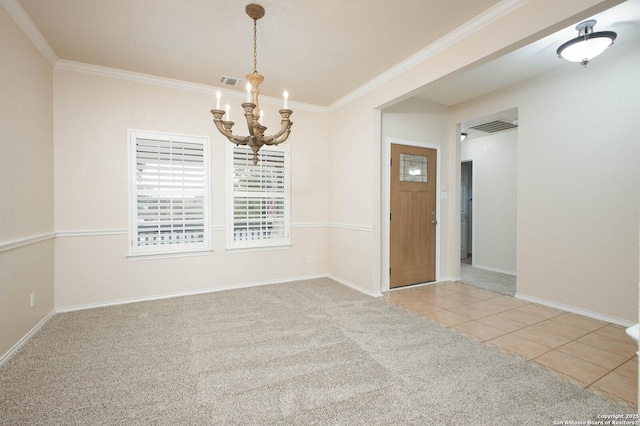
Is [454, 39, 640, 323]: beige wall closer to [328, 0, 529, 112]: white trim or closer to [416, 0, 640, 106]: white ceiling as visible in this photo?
[416, 0, 640, 106]: white ceiling

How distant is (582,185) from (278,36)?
3738mm

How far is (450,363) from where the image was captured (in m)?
2.27

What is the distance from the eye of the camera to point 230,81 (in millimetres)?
3879

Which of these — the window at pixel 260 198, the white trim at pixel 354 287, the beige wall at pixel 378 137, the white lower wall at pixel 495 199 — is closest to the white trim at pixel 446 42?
the beige wall at pixel 378 137

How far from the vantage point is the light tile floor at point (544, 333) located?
6.96ft

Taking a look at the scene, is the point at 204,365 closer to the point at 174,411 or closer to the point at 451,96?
the point at 174,411

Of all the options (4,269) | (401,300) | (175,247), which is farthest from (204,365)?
(401,300)

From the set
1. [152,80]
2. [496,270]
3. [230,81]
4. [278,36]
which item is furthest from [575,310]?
[152,80]

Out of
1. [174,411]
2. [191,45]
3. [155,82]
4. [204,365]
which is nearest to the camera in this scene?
[174,411]

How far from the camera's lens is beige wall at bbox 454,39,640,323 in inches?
119

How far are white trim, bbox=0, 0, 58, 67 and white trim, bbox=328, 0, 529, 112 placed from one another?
11.5 feet

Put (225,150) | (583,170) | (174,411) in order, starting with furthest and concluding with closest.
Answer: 1. (225,150)
2. (583,170)
3. (174,411)

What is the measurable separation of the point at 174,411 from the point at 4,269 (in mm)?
1911

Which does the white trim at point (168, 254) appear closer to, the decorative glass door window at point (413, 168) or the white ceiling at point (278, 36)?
the white ceiling at point (278, 36)
